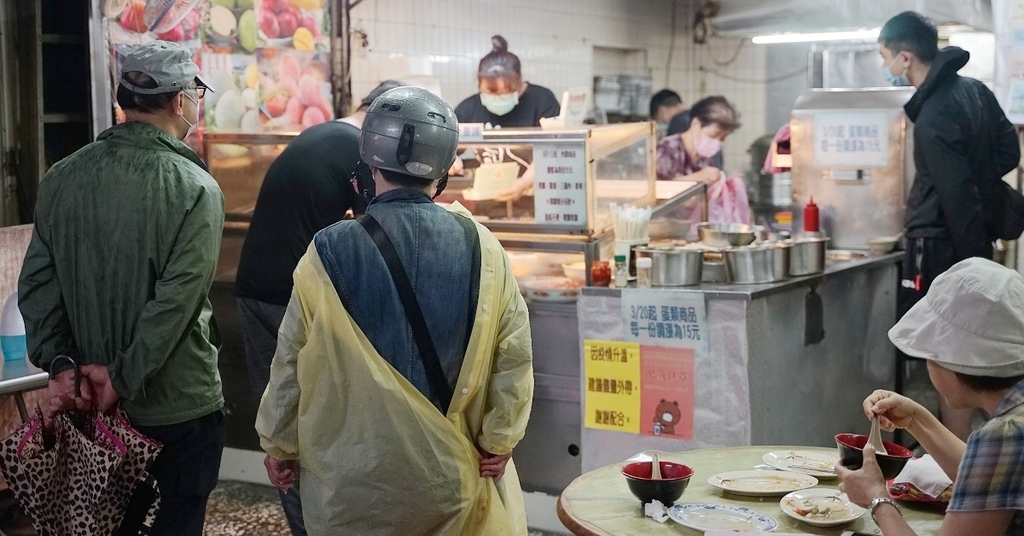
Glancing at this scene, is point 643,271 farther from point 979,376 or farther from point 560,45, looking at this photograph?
point 560,45

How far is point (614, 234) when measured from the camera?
16.3 feet

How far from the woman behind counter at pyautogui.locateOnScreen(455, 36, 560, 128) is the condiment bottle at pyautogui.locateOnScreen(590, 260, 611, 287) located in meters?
2.47

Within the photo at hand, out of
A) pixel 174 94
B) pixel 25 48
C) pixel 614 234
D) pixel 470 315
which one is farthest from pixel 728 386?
pixel 25 48

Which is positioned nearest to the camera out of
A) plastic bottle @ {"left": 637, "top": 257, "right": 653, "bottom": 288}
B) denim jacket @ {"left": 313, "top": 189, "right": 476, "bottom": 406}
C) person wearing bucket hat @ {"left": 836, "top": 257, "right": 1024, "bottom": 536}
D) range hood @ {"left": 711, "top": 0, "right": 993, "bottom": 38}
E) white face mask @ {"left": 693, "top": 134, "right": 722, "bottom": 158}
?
person wearing bucket hat @ {"left": 836, "top": 257, "right": 1024, "bottom": 536}

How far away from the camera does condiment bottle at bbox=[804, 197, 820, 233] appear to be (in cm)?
617

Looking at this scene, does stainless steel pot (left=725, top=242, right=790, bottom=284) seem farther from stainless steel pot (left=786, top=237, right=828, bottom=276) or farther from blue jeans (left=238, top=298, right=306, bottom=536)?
blue jeans (left=238, top=298, right=306, bottom=536)

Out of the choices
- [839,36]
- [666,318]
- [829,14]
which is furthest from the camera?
[839,36]

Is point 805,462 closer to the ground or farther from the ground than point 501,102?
closer to the ground

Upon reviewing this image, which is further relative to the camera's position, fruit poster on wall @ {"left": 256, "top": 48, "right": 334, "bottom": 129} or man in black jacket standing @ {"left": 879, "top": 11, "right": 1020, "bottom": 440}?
fruit poster on wall @ {"left": 256, "top": 48, "right": 334, "bottom": 129}

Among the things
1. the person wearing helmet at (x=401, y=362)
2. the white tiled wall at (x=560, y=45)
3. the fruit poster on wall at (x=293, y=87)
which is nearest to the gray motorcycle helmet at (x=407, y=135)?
the person wearing helmet at (x=401, y=362)

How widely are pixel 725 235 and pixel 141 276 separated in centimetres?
254

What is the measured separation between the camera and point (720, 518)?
249 cm

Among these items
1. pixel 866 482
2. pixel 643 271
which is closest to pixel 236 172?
pixel 643 271

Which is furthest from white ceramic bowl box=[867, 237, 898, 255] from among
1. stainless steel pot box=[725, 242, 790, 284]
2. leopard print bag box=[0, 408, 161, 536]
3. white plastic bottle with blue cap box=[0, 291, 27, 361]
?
white plastic bottle with blue cap box=[0, 291, 27, 361]
